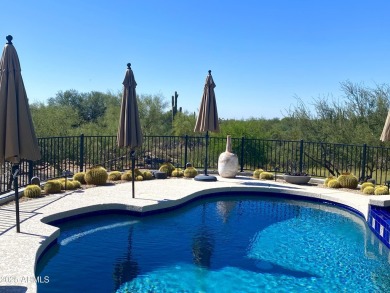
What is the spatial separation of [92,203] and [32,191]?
1.64 meters

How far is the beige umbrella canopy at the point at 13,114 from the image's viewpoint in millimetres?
5930

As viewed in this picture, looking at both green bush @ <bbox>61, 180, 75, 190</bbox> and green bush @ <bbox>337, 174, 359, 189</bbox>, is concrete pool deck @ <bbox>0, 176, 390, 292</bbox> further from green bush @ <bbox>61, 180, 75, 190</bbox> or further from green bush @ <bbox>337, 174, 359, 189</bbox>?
green bush @ <bbox>337, 174, 359, 189</bbox>

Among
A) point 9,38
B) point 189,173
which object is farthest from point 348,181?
point 9,38

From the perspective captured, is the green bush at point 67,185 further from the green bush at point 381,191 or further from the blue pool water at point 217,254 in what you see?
the green bush at point 381,191

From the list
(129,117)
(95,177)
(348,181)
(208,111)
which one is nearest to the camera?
(129,117)

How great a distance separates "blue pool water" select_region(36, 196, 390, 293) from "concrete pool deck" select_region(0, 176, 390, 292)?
273 mm

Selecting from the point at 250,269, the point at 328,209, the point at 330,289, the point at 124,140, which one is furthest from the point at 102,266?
the point at 328,209

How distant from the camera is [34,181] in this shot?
9.45m

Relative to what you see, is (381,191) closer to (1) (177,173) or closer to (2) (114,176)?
(1) (177,173)

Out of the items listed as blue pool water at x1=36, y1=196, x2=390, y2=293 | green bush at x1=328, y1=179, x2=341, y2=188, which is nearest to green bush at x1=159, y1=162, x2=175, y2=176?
blue pool water at x1=36, y1=196, x2=390, y2=293

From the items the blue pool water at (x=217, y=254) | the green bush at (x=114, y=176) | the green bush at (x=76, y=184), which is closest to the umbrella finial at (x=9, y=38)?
the blue pool water at (x=217, y=254)

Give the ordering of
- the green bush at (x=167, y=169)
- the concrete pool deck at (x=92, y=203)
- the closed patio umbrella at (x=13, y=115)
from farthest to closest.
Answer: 1. the green bush at (x=167, y=169)
2. the closed patio umbrella at (x=13, y=115)
3. the concrete pool deck at (x=92, y=203)

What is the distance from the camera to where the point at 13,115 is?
5953 millimetres

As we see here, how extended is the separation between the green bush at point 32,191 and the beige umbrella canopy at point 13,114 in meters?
3.02
